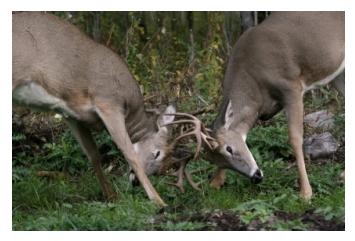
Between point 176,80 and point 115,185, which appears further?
point 176,80

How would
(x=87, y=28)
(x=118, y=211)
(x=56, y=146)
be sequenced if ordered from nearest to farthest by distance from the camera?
(x=118, y=211), (x=56, y=146), (x=87, y=28)

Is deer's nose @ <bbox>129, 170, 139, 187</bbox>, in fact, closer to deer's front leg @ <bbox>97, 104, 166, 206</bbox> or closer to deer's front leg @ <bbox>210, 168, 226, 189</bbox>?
deer's front leg @ <bbox>97, 104, 166, 206</bbox>

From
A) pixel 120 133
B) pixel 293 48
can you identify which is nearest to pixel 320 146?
pixel 293 48

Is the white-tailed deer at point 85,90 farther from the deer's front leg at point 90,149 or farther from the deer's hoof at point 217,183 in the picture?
the deer's hoof at point 217,183

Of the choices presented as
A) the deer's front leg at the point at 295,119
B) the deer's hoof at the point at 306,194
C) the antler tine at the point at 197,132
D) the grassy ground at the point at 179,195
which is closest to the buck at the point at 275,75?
the deer's front leg at the point at 295,119

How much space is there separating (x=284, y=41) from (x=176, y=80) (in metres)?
2.58

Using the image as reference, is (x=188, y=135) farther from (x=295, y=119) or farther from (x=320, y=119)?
(x=320, y=119)

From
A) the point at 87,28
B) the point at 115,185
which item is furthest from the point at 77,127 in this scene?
the point at 87,28

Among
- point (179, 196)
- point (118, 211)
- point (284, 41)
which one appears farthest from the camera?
point (284, 41)

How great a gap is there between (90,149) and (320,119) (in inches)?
126

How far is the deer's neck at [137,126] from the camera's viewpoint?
9.70m

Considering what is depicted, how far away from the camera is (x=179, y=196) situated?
30.1ft

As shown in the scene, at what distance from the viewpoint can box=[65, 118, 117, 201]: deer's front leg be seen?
9.53m

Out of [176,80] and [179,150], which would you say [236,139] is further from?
[176,80]
